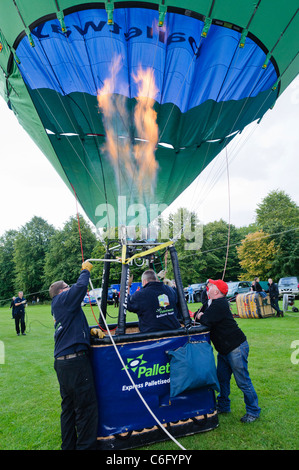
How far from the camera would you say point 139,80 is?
4.36 m

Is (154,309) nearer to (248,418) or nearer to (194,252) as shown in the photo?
(248,418)

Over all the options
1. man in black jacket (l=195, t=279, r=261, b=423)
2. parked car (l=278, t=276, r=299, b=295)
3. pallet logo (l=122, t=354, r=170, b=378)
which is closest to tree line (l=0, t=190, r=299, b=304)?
parked car (l=278, t=276, r=299, b=295)

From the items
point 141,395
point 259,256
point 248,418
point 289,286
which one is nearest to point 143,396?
point 141,395

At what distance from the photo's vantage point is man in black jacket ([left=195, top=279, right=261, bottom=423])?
333 centimetres

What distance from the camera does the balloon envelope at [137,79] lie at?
11.8ft

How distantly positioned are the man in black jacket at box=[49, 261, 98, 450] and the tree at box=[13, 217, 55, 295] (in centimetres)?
4703

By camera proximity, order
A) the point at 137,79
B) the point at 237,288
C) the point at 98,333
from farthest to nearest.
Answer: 1. the point at 237,288
2. the point at 137,79
3. the point at 98,333

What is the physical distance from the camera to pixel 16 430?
136 inches

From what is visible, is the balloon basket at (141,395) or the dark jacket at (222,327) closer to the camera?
the balloon basket at (141,395)

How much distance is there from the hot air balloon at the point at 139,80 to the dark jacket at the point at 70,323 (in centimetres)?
51

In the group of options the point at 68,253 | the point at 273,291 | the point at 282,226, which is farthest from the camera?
the point at 68,253

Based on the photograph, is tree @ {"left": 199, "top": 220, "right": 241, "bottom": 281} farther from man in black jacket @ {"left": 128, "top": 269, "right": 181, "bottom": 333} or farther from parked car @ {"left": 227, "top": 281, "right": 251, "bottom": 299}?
man in black jacket @ {"left": 128, "top": 269, "right": 181, "bottom": 333}

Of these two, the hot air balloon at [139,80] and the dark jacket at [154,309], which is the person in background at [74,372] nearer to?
the hot air balloon at [139,80]

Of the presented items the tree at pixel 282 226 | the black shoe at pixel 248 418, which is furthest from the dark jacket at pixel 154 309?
the tree at pixel 282 226
